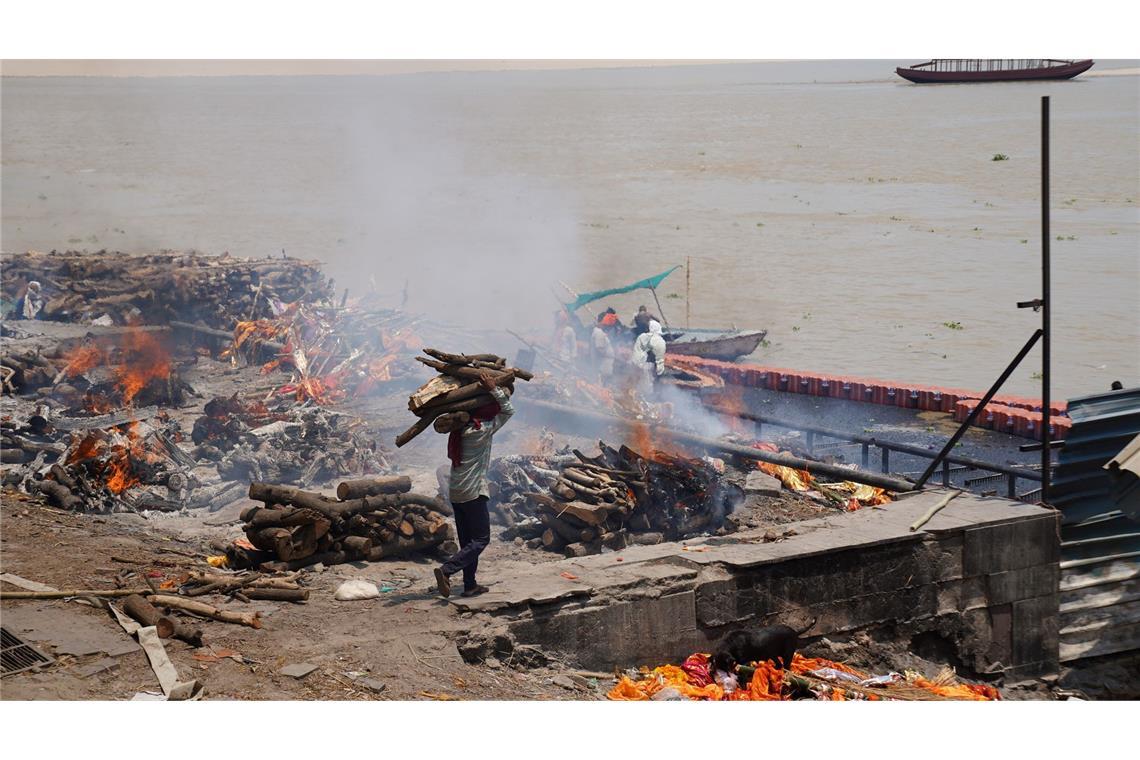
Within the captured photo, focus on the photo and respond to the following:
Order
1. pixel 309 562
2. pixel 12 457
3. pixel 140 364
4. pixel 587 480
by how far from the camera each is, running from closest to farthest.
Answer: pixel 309 562, pixel 587 480, pixel 12 457, pixel 140 364

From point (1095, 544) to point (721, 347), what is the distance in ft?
38.9

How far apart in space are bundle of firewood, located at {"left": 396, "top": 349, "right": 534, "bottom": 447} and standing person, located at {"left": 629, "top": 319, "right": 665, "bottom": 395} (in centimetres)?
879

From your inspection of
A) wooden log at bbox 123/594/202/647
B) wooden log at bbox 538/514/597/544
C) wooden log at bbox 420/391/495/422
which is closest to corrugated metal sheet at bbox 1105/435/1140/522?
wooden log at bbox 538/514/597/544

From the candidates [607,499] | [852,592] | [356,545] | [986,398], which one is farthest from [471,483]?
[986,398]

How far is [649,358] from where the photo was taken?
1750 cm

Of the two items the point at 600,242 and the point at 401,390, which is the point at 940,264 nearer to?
the point at 600,242

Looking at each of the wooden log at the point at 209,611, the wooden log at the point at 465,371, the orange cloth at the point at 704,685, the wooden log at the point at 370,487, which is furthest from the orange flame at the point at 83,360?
the orange cloth at the point at 704,685

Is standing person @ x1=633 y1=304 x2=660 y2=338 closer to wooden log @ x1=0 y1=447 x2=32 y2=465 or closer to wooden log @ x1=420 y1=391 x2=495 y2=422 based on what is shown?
wooden log @ x1=0 y1=447 x2=32 y2=465

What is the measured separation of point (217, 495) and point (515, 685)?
18.9 ft

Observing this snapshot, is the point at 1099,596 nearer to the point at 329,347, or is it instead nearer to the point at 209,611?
the point at 209,611

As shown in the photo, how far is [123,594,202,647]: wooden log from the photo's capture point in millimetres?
7414

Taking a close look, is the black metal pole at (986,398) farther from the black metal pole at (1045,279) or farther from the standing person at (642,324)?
the standing person at (642,324)

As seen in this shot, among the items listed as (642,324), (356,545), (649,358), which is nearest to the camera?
(356,545)

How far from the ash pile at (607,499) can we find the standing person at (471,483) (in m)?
2.15
